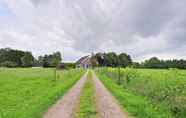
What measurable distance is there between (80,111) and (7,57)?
11993 centimetres

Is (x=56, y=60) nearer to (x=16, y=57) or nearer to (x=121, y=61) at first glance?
(x=121, y=61)

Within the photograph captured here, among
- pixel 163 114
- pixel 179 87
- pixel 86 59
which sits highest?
pixel 86 59

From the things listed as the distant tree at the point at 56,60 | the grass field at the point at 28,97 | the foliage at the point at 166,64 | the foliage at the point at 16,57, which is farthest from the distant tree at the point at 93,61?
the grass field at the point at 28,97

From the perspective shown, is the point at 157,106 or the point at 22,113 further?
the point at 157,106

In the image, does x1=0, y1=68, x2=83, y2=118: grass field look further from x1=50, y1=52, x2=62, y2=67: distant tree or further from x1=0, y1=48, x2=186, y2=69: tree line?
x1=0, y1=48, x2=186, y2=69: tree line

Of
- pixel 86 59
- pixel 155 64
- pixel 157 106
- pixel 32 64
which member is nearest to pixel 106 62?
pixel 86 59

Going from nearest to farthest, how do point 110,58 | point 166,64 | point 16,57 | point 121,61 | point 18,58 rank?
point 166,64 → point 121,61 → point 110,58 → point 16,57 → point 18,58

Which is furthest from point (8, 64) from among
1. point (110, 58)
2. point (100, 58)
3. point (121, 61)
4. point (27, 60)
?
point (121, 61)

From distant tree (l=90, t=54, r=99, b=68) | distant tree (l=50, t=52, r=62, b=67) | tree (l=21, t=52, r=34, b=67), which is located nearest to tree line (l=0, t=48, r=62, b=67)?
tree (l=21, t=52, r=34, b=67)

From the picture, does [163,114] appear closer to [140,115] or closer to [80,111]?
[140,115]

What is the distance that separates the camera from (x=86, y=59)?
102062 millimetres

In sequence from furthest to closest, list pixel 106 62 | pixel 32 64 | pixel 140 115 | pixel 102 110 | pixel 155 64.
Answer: pixel 32 64, pixel 106 62, pixel 155 64, pixel 102 110, pixel 140 115

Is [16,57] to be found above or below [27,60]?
above

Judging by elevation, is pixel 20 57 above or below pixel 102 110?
above
